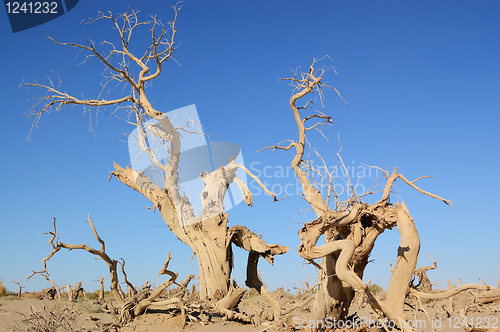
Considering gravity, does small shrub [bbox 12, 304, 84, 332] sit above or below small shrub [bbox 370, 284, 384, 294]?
above

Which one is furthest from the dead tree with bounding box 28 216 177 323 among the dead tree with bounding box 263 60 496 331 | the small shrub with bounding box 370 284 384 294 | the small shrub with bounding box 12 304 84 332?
the small shrub with bounding box 370 284 384 294

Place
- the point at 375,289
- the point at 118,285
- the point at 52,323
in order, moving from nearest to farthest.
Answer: the point at 52,323, the point at 118,285, the point at 375,289

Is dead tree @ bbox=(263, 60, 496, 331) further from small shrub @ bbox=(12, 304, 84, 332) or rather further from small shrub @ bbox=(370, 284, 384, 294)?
small shrub @ bbox=(370, 284, 384, 294)

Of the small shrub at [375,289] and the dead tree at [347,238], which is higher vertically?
the dead tree at [347,238]

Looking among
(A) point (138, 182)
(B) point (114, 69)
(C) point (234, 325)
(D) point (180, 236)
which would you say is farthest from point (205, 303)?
(B) point (114, 69)

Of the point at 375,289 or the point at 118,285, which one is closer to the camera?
the point at 118,285

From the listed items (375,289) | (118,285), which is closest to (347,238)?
(118,285)

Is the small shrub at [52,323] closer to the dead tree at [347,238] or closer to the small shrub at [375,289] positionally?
the dead tree at [347,238]

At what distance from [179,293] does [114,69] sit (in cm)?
665

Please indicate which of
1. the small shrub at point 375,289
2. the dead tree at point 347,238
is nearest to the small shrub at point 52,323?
the dead tree at point 347,238

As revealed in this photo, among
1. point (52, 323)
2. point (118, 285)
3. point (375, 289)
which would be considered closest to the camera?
point (52, 323)

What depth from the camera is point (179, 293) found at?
8.78 meters

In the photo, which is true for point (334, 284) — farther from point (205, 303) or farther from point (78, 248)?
point (78, 248)

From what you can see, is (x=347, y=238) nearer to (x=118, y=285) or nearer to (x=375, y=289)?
(x=118, y=285)
